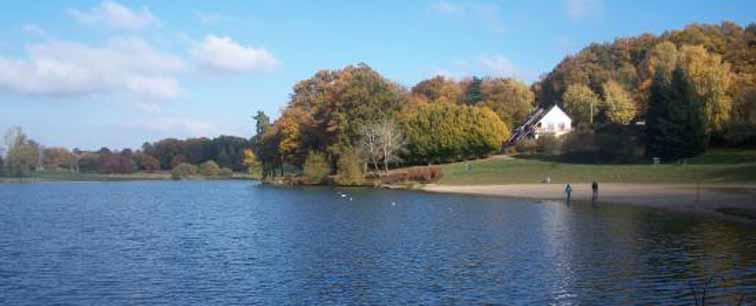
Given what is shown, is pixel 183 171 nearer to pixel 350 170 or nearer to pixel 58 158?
pixel 58 158

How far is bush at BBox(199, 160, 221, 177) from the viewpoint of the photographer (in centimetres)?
17038

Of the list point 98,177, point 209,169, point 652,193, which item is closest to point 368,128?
point 652,193

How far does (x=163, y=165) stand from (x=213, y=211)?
14680cm

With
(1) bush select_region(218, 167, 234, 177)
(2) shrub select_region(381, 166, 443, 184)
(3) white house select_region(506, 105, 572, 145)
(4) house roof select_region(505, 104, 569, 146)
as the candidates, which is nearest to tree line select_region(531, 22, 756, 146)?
(3) white house select_region(506, 105, 572, 145)

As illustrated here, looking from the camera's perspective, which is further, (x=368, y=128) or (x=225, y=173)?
(x=225, y=173)

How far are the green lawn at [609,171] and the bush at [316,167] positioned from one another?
52.7 feet

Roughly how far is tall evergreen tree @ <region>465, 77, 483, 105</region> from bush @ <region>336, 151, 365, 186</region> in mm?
39320

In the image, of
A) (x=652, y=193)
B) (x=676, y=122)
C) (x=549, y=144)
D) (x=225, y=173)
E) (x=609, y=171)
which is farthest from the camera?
(x=225, y=173)

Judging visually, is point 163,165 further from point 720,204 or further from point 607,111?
point 720,204

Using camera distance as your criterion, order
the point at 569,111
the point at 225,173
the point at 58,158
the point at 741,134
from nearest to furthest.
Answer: the point at 741,134, the point at 569,111, the point at 225,173, the point at 58,158

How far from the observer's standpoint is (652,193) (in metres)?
53.5

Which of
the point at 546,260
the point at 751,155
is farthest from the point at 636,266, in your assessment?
the point at 751,155

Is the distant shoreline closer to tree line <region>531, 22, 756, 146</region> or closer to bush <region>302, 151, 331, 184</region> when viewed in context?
bush <region>302, 151, 331, 184</region>

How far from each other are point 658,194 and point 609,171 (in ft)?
57.2
